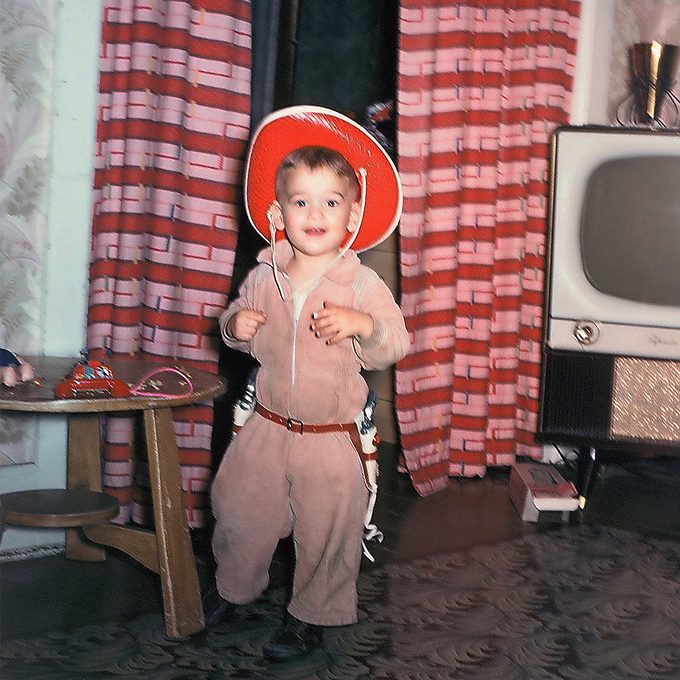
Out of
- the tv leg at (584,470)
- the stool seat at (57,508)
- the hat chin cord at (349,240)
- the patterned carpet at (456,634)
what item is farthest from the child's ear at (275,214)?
the tv leg at (584,470)

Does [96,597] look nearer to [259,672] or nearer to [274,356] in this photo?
[259,672]

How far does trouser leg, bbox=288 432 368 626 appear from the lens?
180 centimetres

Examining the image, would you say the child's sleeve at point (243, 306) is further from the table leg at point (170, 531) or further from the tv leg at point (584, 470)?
the tv leg at point (584, 470)

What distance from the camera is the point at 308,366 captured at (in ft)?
5.90

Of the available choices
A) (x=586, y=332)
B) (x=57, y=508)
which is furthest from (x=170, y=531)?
(x=586, y=332)

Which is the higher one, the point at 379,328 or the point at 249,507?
the point at 379,328

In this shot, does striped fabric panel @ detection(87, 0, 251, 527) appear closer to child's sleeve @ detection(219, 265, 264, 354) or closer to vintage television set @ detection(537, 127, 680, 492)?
child's sleeve @ detection(219, 265, 264, 354)

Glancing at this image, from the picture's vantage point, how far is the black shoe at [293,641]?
70.1 inches

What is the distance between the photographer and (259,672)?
1.72 meters

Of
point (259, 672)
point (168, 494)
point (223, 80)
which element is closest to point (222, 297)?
point (223, 80)

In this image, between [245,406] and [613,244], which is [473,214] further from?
[245,406]

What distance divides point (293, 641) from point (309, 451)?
1.06 feet

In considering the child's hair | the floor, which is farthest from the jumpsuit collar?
the floor

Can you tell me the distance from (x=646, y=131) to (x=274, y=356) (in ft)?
3.81
